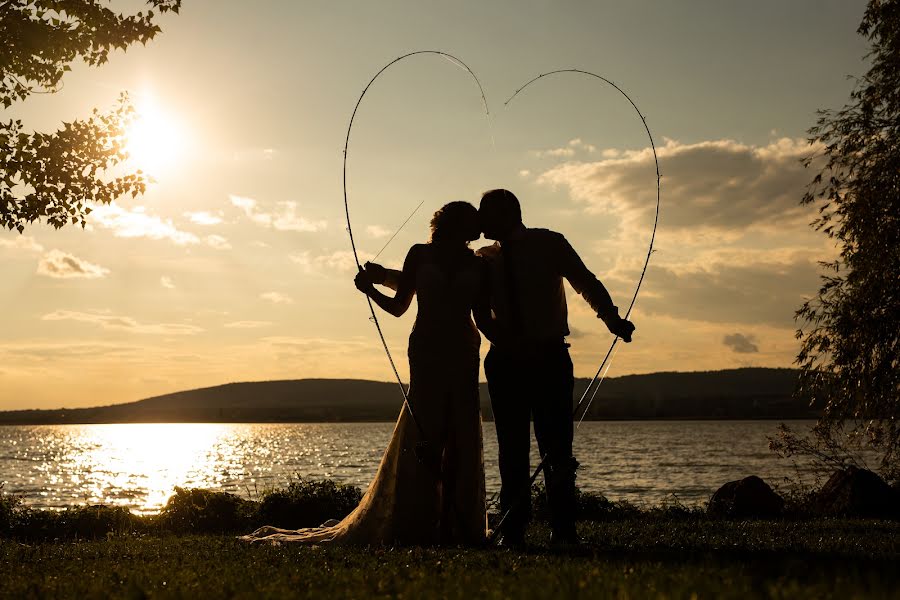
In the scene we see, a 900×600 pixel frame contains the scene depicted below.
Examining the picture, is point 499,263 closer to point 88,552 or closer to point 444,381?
point 444,381

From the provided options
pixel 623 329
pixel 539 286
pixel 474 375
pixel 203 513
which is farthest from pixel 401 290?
pixel 203 513

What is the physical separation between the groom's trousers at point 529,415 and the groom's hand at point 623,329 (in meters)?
0.49

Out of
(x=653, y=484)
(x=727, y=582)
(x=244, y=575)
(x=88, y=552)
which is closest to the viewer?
(x=727, y=582)

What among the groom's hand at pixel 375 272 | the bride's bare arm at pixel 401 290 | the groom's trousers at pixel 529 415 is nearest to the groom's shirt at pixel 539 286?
the groom's trousers at pixel 529 415

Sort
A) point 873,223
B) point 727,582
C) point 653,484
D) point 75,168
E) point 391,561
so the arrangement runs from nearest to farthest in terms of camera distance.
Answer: point 727,582, point 391,561, point 75,168, point 873,223, point 653,484

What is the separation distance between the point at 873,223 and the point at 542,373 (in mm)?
12350

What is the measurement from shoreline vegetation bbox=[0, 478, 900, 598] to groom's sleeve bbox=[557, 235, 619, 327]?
2204mm

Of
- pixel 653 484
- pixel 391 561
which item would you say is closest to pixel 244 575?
pixel 391 561

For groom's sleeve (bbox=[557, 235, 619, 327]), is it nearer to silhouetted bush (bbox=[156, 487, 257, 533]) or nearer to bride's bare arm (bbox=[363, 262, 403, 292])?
bride's bare arm (bbox=[363, 262, 403, 292])

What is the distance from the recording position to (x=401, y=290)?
9117 mm

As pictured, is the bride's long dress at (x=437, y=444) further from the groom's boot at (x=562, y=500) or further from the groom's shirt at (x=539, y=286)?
the groom's boot at (x=562, y=500)

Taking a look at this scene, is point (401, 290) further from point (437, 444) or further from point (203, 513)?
point (203, 513)

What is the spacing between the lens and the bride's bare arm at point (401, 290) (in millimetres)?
9062

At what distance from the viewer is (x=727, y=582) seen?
543cm
